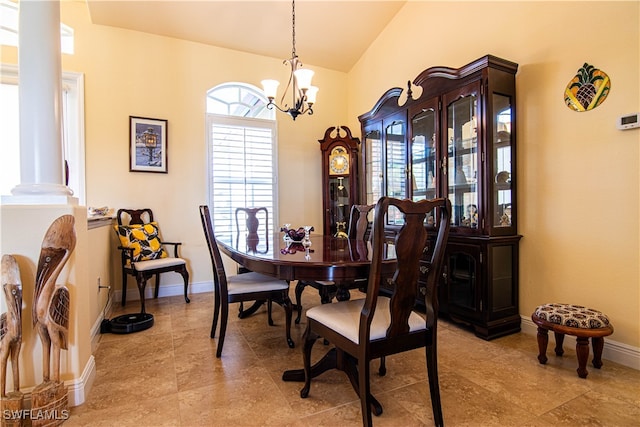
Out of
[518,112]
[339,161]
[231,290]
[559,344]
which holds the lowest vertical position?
[559,344]

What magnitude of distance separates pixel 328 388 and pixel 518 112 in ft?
8.39

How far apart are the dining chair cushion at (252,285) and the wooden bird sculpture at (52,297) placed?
0.98 metres

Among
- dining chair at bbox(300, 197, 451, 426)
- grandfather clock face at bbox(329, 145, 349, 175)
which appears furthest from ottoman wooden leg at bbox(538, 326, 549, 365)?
grandfather clock face at bbox(329, 145, 349, 175)

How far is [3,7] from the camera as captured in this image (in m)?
3.35

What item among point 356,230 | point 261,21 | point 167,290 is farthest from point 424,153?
point 167,290

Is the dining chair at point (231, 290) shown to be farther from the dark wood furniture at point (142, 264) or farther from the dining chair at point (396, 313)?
the dark wood furniture at point (142, 264)

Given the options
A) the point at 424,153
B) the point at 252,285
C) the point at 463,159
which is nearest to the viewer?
the point at 252,285

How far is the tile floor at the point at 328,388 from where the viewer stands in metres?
1.62

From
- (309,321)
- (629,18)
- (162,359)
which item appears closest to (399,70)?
(629,18)

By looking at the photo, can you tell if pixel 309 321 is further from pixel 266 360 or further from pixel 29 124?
pixel 29 124

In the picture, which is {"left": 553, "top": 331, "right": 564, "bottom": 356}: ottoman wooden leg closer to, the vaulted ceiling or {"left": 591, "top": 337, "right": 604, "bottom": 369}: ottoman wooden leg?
{"left": 591, "top": 337, "right": 604, "bottom": 369}: ottoman wooden leg

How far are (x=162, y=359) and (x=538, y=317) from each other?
2554 mm

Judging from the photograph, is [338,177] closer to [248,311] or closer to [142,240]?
[248,311]

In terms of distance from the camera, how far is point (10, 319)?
4.90 ft
